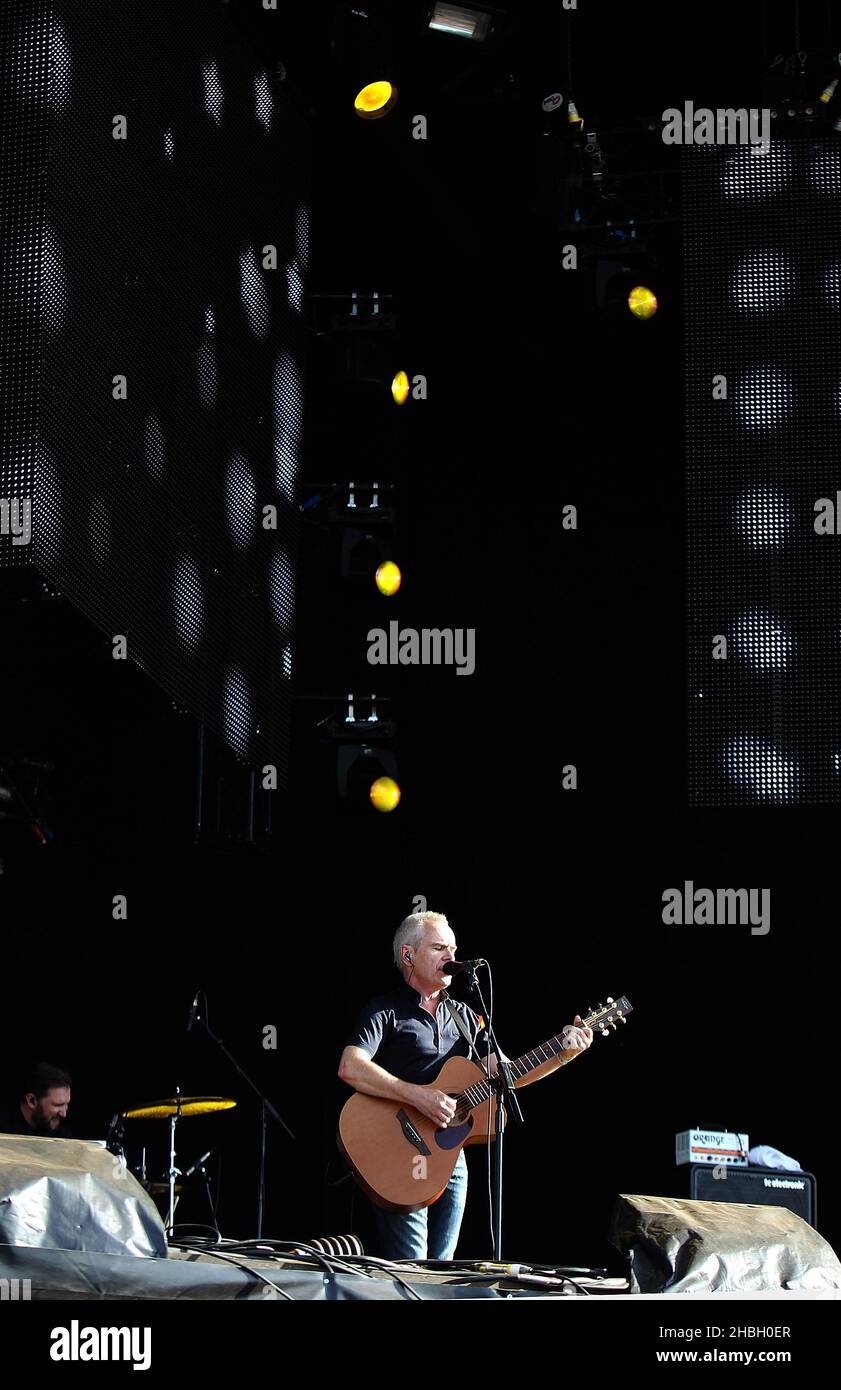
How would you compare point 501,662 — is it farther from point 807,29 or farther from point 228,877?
point 807,29

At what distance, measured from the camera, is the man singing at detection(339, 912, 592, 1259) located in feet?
17.4

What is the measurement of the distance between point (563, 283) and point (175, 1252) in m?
5.77

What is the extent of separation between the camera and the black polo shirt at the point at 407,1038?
5457mm

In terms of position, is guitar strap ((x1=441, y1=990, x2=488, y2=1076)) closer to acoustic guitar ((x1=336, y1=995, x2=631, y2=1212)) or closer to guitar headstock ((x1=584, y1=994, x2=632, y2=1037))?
acoustic guitar ((x1=336, y1=995, x2=631, y2=1212))

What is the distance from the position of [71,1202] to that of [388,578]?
4540mm

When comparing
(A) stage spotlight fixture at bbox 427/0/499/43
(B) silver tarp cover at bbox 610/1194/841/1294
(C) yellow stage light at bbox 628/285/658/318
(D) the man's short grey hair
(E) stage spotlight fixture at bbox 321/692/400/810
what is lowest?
(B) silver tarp cover at bbox 610/1194/841/1294

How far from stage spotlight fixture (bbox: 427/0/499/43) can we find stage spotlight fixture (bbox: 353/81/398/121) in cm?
27

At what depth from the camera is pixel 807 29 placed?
7.28 metres

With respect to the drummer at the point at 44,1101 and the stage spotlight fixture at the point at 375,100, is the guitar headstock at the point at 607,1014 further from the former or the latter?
the stage spotlight fixture at the point at 375,100

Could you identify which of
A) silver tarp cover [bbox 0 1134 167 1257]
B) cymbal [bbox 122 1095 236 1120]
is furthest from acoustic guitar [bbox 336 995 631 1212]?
silver tarp cover [bbox 0 1134 167 1257]

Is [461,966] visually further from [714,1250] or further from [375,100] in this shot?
[375,100]

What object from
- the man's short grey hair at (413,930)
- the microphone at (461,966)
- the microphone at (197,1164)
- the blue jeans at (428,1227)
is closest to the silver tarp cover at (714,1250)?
the microphone at (461,966)

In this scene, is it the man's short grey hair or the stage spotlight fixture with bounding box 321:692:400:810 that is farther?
the stage spotlight fixture with bounding box 321:692:400:810

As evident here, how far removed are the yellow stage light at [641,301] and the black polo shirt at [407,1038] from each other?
3.09 metres
